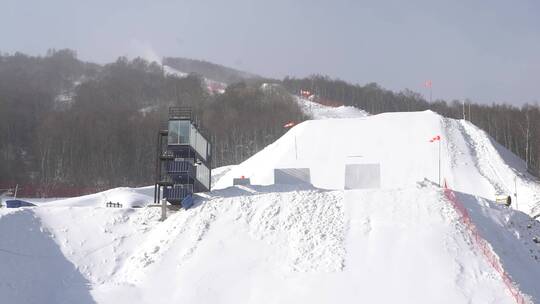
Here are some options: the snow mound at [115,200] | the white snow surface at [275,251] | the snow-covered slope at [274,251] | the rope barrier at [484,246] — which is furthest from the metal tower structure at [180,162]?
the rope barrier at [484,246]

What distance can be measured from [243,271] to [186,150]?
12.2 m

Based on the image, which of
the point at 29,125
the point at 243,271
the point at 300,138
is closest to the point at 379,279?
the point at 243,271

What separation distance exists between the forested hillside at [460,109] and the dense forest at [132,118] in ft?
0.60

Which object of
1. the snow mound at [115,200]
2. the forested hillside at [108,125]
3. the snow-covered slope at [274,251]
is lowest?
the snow-covered slope at [274,251]

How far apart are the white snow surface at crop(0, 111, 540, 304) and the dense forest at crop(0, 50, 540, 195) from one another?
30325 millimetres

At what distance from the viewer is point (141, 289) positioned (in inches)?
1007

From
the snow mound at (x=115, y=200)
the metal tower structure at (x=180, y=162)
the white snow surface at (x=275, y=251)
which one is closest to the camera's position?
the white snow surface at (x=275, y=251)

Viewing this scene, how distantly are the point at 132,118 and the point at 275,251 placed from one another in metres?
73.2

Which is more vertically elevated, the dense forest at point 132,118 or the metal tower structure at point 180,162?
the dense forest at point 132,118

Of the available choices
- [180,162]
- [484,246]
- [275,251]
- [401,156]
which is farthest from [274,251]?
[401,156]

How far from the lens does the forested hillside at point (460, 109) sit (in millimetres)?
73938

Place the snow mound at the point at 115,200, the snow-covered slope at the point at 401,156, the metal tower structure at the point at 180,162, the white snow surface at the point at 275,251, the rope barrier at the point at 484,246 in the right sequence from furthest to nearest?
1. the snow-covered slope at the point at 401,156
2. the snow mound at the point at 115,200
3. the metal tower structure at the point at 180,162
4. the white snow surface at the point at 275,251
5. the rope barrier at the point at 484,246

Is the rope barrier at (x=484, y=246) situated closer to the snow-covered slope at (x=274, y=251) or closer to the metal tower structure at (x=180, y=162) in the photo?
the snow-covered slope at (x=274, y=251)

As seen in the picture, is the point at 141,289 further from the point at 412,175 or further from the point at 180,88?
the point at 180,88
